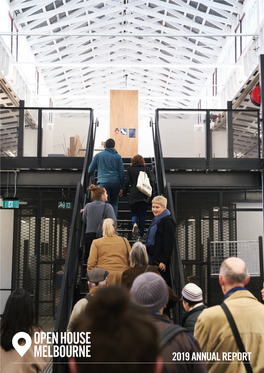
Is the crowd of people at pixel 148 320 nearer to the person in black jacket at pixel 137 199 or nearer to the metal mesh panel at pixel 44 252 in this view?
the person in black jacket at pixel 137 199

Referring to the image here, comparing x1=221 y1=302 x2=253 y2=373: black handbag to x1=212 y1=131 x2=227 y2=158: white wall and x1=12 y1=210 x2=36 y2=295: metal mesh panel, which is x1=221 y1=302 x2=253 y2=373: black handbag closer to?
x1=212 y1=131 x2=227 y2=158: white wall

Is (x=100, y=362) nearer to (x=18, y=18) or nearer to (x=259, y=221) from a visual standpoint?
(x=259, y=221)

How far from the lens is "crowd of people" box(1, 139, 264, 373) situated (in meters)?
0.97

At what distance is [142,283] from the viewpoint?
2.09 meters

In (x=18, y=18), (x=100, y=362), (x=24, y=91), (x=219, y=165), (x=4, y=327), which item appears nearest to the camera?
(x=100, y=362)

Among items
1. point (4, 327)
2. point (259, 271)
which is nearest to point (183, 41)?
point (259, 271)

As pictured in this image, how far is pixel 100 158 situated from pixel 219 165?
318cm

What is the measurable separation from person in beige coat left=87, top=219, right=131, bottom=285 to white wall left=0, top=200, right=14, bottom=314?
674 centimetres

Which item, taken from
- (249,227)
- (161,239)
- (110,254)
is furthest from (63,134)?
(249,227)

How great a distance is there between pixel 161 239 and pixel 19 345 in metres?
2.63

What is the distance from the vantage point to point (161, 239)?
15.9 ft

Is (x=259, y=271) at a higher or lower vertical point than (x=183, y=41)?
lower

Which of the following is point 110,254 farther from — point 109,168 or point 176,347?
point 176,347

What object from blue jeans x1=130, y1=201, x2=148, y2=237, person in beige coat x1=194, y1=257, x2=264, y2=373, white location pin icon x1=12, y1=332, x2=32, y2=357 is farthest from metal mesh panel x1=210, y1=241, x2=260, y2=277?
white location pin icon x1=12, y1=332, x2=32, y2=357
